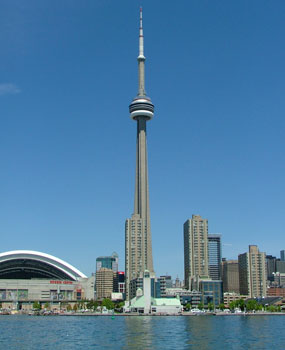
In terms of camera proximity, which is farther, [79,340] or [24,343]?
[79,340]

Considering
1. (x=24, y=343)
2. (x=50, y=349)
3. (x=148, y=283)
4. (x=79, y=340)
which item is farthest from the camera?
A: (x=148, y=283)

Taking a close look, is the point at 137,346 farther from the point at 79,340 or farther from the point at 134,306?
the point at 134,306

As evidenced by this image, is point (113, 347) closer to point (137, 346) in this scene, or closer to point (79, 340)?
point (137, 346)

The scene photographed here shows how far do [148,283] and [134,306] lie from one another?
46.9ft

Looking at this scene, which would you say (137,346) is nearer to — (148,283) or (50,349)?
(50,349)

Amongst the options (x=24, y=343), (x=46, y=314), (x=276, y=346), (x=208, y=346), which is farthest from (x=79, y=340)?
(x=46, y=314)

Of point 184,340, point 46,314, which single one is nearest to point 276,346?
point 184,340

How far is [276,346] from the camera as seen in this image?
7475 cm

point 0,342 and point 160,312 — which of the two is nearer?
point 0,342

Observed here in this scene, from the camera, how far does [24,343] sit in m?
77.7

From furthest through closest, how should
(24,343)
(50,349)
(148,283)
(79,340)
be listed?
(148,283) < (79,340) < (24,343) < (50,349)

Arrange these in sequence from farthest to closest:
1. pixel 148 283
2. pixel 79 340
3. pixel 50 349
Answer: pixel 148 283 → pixel 79 340 → pixel 50 349

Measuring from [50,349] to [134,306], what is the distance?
131456 millimetres

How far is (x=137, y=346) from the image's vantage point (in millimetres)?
72125
